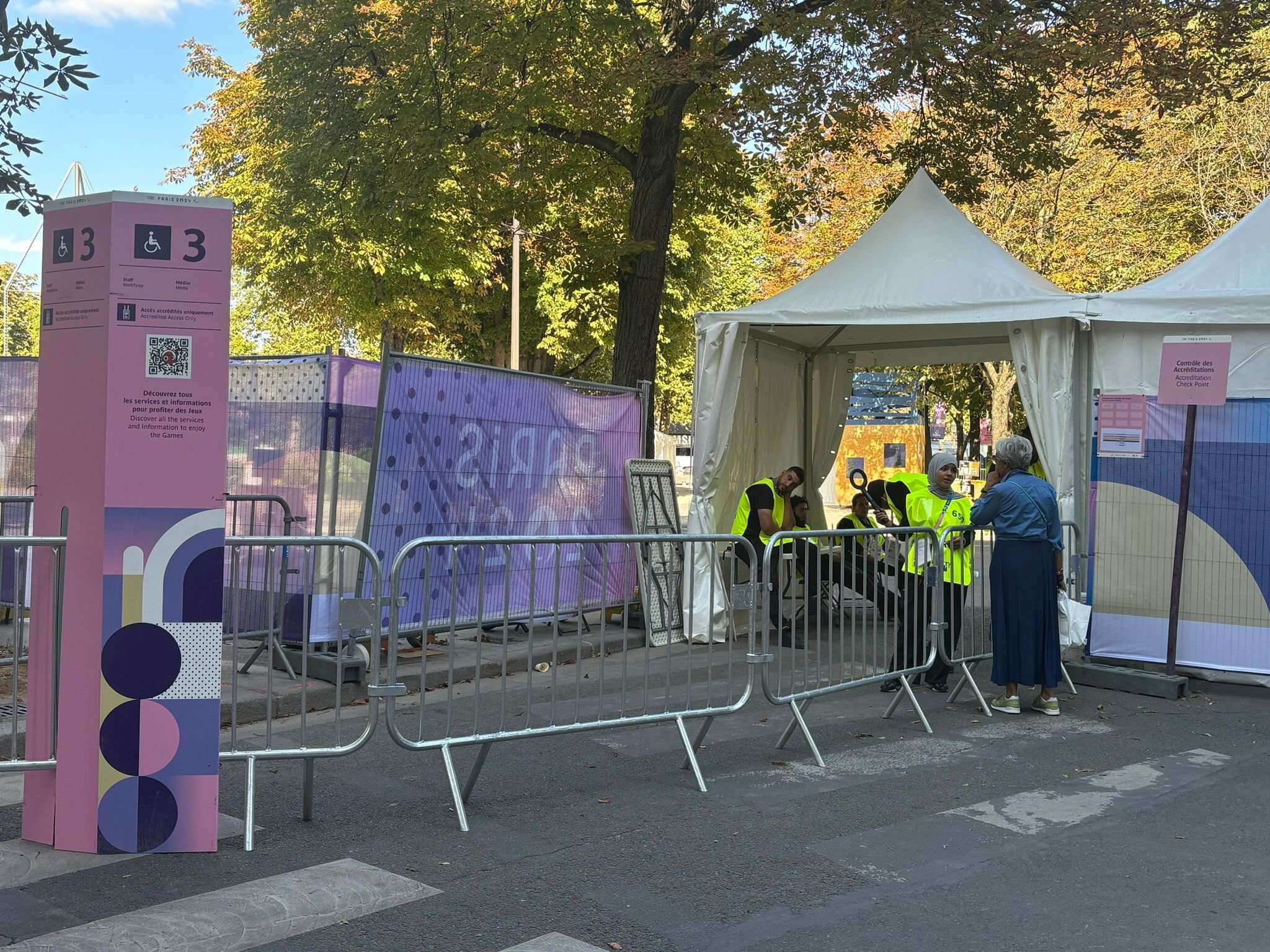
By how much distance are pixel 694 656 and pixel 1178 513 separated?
4.48 m

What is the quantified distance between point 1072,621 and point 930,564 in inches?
69.9

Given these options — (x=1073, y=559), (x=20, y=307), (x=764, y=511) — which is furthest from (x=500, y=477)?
(x=20, y=307)

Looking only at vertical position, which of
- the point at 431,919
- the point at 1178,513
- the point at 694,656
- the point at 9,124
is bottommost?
the point at 431,919

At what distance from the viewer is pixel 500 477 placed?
9977mm

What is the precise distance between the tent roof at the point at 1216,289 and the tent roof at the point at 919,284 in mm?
397

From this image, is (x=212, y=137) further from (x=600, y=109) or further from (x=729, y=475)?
(x=729, y=475)

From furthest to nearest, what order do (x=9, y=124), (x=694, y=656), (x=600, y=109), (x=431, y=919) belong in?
(x=600, y=109) → (x=9, y=124) → (x=694, y=656) → (x=431, y=919)

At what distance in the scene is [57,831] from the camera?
16.4 ft

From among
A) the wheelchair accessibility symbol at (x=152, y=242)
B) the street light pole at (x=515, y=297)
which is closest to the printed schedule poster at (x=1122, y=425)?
the wheelchair accessibility symbol at (x=152, y=242)

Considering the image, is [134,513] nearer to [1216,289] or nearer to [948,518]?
[948,518]

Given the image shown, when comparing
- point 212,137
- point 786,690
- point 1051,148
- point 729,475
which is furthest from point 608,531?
point 212,137

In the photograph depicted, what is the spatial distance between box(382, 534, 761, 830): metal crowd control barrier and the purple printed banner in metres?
0.05

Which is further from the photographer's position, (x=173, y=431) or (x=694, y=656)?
(x=694, y=656)

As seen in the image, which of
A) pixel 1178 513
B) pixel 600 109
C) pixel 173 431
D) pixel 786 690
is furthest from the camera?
pixel 600 109
